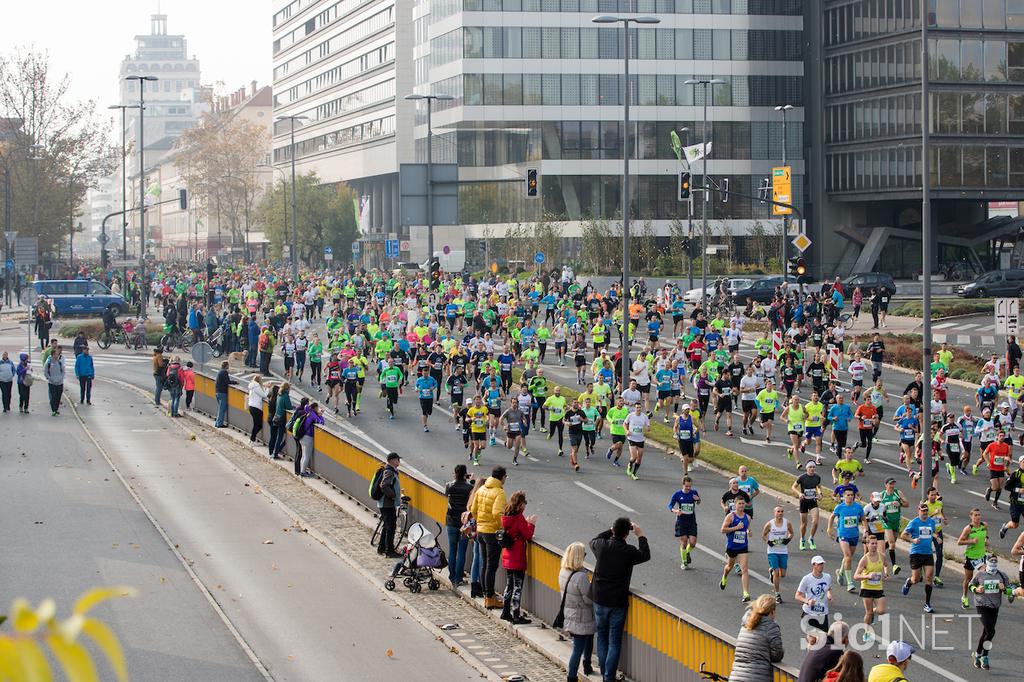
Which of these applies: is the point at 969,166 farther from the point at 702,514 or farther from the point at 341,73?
the point at 341,73

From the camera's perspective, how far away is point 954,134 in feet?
251

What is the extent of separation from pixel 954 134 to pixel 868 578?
216 feet

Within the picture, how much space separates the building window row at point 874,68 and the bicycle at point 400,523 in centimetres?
6452

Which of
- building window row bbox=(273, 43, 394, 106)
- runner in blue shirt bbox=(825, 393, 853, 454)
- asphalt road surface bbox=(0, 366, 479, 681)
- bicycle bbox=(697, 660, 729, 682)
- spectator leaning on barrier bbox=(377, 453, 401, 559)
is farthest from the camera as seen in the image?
building window row bbox=(273, 43, 394, 106)

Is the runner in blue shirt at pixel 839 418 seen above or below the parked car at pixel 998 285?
below

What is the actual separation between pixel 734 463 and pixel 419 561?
36.7 feet

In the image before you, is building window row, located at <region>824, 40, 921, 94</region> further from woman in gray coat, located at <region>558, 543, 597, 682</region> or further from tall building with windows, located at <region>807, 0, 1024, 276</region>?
woman in gray coat, located at <region>558, 543, 597, 682</region>

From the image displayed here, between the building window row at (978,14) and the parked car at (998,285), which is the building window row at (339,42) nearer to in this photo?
the building window row at (978,14)

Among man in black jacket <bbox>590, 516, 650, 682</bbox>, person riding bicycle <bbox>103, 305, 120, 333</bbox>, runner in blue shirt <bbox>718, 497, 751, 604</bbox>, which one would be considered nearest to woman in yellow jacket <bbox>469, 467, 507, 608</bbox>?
man in black jacket <bbox>590, 516, 650, 682</bbox>

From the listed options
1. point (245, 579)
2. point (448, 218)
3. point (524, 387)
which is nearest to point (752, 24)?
point (448, 218)

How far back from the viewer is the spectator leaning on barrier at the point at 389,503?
17.8 metres

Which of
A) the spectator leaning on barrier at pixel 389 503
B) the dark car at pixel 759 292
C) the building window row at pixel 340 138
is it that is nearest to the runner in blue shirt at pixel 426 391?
the spectator leaning on barrier at pixel 389 503

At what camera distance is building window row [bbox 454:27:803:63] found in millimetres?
86625

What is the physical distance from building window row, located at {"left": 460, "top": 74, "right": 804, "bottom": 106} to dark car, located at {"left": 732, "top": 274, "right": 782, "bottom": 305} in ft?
91.4
